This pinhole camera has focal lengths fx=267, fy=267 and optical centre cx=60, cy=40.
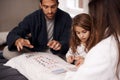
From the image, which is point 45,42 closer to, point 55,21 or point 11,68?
point 55,21

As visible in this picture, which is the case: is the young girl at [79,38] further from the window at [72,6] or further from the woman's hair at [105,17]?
the window at [72,6]

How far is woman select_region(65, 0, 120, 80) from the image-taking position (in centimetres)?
95

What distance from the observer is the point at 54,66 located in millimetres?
1615

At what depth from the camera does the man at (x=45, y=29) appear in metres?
1.99

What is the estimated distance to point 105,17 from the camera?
970 mm

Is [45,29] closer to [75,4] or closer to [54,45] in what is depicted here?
[54,45]

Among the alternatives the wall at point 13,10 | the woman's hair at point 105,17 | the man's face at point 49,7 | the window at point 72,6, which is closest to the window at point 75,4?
the window at point 72,6

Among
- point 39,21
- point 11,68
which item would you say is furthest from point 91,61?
point 39,21

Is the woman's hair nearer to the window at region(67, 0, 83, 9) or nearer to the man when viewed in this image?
the man

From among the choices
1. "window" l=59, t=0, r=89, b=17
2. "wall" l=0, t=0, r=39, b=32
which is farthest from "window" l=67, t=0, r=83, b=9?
"wall" l=0, t=0, r=39, b=32

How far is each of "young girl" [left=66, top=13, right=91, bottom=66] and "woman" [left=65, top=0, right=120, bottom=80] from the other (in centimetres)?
61

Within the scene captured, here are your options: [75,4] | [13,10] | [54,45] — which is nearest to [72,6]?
[75,4]

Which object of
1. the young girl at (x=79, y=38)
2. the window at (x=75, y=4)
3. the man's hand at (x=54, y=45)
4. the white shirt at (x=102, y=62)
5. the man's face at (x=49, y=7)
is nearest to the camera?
the white shirt at (x=102, y=62)

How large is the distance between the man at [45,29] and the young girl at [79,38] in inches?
7.8
